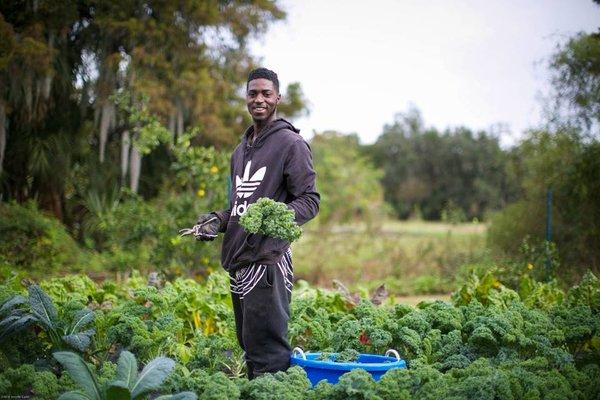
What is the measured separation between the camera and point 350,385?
3531 mm

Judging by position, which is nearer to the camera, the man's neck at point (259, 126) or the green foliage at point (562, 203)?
the man's neck at point (259, 126)

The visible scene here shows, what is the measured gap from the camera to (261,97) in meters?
4.34

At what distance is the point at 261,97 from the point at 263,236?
81 cm

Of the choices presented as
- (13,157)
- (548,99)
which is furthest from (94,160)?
(548,99)

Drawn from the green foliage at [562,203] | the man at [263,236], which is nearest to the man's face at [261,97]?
the man at [263,236]

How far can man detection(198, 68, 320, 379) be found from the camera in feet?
13.6

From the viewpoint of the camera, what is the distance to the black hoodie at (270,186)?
13.6 ft

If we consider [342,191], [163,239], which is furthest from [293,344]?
[342,191]

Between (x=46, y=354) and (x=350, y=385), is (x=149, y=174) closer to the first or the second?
(x=46, y=354)

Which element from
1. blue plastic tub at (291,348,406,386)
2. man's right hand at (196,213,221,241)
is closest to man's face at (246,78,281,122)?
man's right hand at (196,213,221,241)

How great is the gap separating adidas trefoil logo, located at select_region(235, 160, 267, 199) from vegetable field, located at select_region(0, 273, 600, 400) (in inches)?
40.2

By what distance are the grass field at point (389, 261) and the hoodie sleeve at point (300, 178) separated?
871cm

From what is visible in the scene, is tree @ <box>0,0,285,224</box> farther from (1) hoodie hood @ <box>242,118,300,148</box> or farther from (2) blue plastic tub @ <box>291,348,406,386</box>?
(2) blue plastic tub @ <box>291,348,406,386</box>

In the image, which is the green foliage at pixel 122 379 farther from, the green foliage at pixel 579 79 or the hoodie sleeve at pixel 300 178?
the green foliage at pixel 579 79
